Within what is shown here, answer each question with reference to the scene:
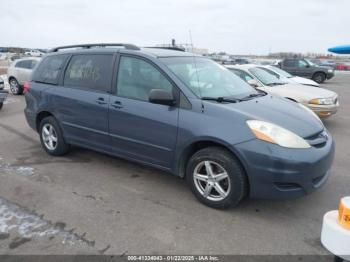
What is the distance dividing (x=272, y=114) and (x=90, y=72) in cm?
263

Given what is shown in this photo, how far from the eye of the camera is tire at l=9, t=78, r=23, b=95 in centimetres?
1319

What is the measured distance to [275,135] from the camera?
3248mm

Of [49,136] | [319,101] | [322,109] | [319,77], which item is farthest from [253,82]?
[319,77]

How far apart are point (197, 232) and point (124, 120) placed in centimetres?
175

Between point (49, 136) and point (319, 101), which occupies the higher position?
point (319, 101)

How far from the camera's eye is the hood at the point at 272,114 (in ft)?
11.2

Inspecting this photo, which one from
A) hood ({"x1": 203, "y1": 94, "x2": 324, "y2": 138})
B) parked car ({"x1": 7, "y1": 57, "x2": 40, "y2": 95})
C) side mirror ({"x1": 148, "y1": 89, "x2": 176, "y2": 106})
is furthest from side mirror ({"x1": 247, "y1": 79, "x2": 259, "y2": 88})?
parked car ({"x1": 7, "y1": 57, "x2": 40, "y2": 95})

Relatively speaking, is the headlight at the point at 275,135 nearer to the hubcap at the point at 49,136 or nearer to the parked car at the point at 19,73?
the hubcap at the point at 49,136

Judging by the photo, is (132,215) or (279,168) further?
(132,215)

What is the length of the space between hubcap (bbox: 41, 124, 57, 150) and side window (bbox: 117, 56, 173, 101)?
169 cm

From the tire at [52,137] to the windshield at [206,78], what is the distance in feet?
7.35

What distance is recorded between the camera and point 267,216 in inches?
137

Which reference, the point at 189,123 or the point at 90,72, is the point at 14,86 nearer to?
the point at 90,72

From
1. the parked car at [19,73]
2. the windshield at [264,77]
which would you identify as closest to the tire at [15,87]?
Answer: the parked car at [19,73]
